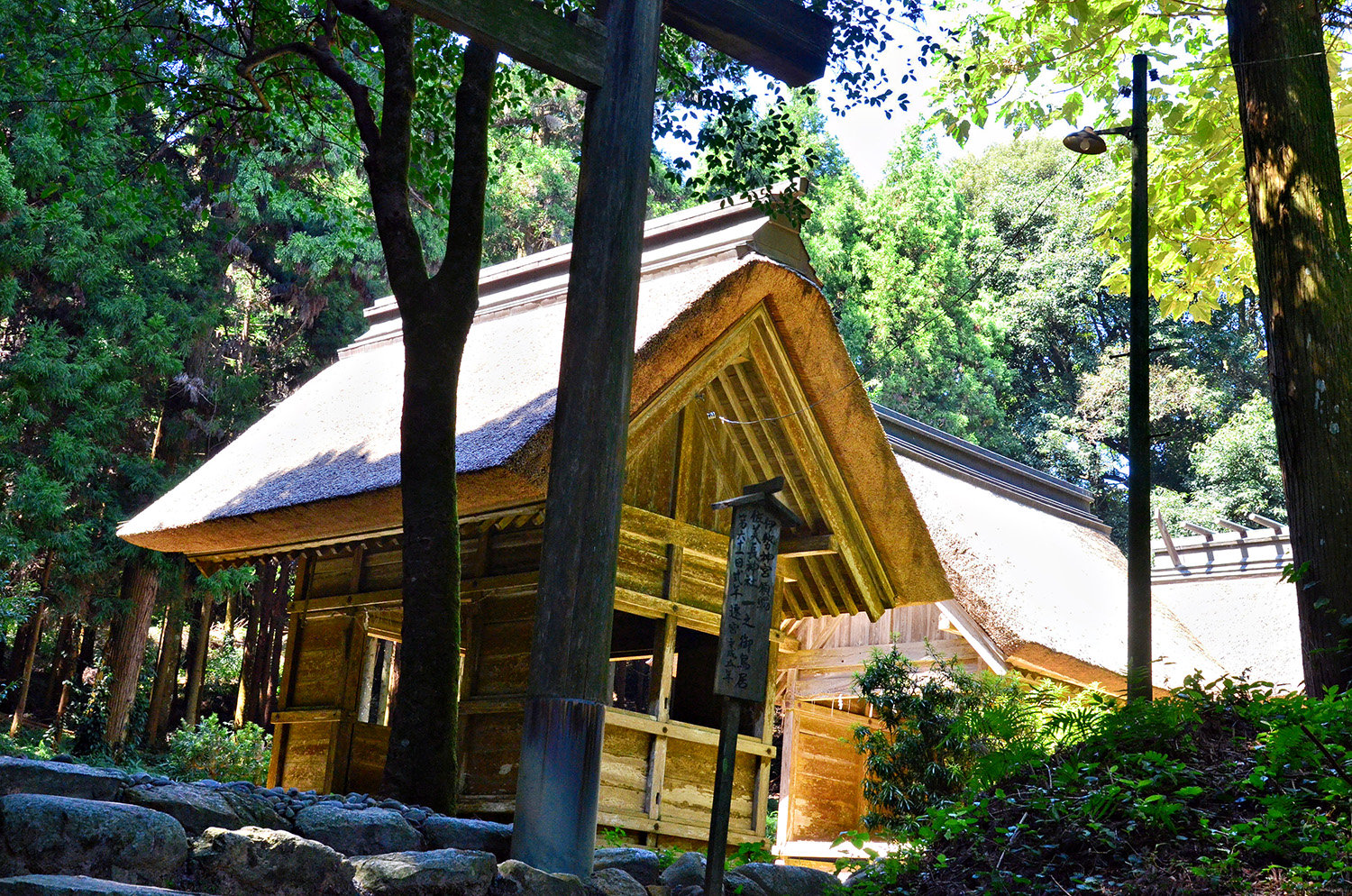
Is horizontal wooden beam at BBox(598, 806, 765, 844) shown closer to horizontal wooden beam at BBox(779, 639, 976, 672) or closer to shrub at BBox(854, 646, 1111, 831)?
shrub at BBox(854, 646, 1111, 831)

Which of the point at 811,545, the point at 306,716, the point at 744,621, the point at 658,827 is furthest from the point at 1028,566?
the point at 744,621

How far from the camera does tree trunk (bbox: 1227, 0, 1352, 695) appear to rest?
5723 mm

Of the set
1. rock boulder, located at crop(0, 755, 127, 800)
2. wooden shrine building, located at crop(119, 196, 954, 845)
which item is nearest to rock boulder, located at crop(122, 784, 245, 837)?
rock boulder, located at crop(0, 755, 127, 800)

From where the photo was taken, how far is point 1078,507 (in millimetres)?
19781

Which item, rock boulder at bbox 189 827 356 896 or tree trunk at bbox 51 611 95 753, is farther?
tree trunk at bbox 51 611 95 753

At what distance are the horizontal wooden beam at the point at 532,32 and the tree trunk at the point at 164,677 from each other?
16.2 metres

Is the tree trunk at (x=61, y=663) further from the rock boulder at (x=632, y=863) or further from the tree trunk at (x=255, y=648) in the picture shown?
the rock boulder at (x=632, y=863)

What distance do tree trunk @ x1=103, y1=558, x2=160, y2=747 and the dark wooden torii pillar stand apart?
14982mm

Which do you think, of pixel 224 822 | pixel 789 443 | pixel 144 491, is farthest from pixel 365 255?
pixel 224 822

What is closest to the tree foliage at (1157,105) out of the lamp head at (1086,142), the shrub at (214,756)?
the lamp head at (1086,142)

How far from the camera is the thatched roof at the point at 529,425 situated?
8.02m

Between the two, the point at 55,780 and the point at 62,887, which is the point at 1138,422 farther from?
the point at 62,887

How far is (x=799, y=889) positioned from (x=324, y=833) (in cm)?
231

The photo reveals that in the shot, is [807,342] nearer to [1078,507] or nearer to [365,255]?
[1078,507]
